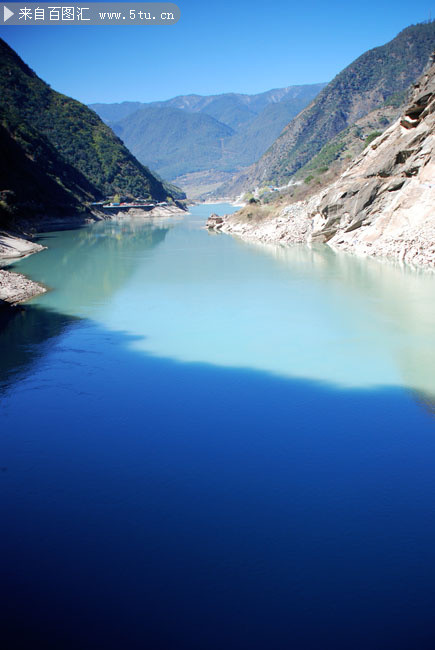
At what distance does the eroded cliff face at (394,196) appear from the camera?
85.0 feet

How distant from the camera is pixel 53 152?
69875mm

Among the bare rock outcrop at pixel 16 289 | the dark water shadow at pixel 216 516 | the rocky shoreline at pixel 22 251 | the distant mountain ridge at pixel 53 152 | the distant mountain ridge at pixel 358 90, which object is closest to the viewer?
the dark water shadow at pixel 216 516

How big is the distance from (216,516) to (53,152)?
71.1 meters

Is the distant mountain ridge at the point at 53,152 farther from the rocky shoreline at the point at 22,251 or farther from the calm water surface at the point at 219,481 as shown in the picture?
the calm water surface at the point at 219,481

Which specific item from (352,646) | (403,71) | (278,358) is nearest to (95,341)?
(278,358)

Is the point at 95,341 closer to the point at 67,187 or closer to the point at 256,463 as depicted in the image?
the point at 256,463

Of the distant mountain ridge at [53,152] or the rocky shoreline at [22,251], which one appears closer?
the rocky shoreline at [22,251]

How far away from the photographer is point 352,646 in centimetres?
470

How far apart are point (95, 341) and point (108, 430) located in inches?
217

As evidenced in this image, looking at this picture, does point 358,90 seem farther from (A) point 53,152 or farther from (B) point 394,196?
(B) point 394,196

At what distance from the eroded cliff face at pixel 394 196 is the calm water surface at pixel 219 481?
1090cm

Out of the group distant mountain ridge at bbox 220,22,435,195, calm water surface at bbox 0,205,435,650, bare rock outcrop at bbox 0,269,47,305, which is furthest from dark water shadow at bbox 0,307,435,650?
distant mountain ridge at bbox 220,22,435,195

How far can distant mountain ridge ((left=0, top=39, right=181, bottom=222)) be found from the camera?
55562mm

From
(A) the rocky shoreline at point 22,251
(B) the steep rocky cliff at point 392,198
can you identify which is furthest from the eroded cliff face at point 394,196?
(A) the rocky shoreline at point 22,251
